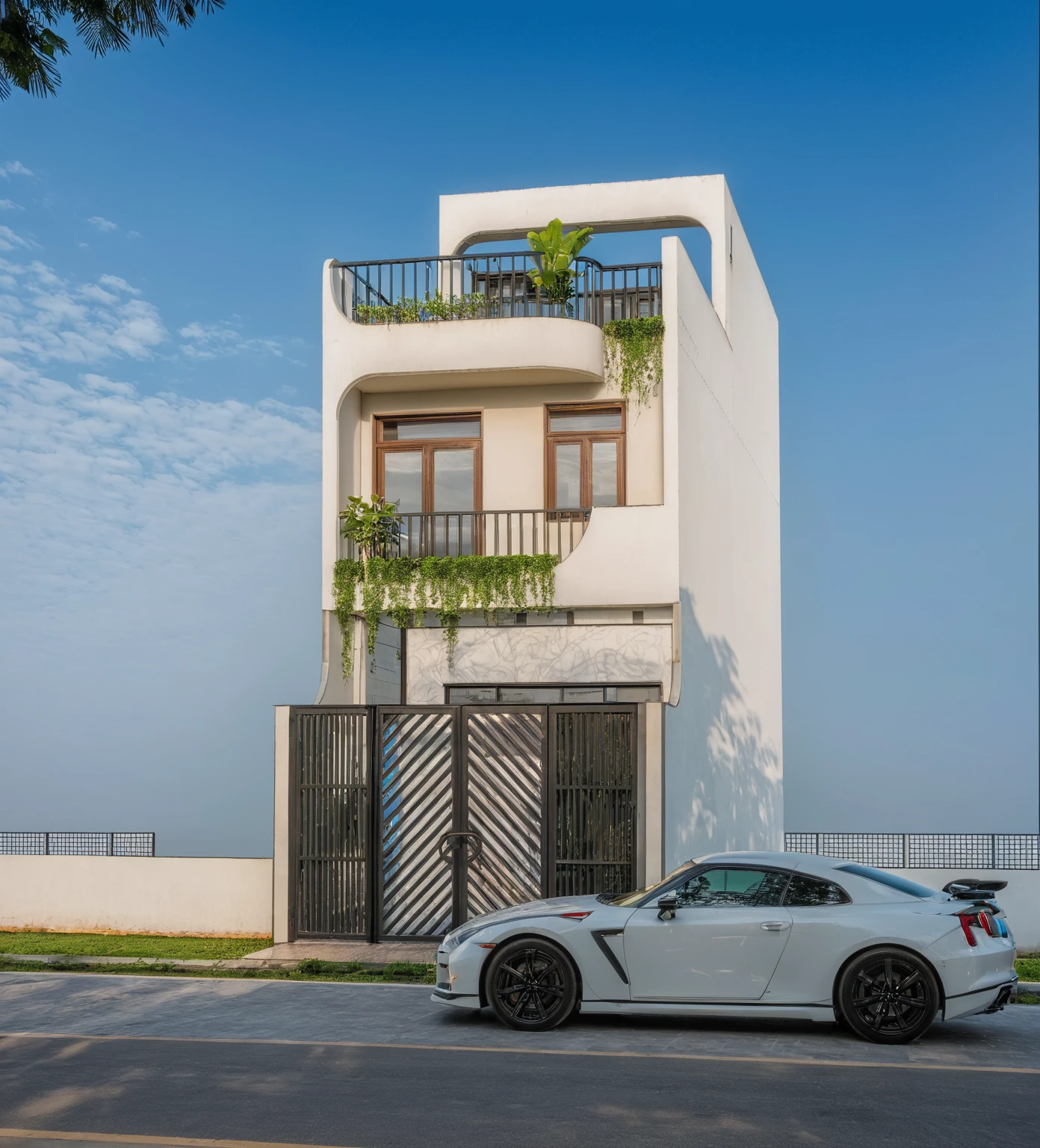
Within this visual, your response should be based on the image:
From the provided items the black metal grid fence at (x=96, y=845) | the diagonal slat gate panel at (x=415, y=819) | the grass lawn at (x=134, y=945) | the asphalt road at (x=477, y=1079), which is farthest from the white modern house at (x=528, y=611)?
the asphalt road at (x=477, y=1079)

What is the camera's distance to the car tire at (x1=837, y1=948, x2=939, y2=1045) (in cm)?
999

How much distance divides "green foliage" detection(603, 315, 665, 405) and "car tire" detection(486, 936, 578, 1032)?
38.1 ft

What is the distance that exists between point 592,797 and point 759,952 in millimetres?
5424

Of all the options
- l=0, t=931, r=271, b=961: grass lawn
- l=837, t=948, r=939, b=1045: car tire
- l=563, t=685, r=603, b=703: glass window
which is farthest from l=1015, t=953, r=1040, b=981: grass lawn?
l=0, t=931, r=271, b=961: grass lawn

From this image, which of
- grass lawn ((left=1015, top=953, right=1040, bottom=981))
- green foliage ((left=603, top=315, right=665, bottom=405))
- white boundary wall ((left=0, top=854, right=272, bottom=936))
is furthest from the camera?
green foliage ((left=603, top=315, right=665, bottom=405))

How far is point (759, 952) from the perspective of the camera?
33.8 ft

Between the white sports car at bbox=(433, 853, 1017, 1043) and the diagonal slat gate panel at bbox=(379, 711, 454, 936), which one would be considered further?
the diagonal slat gate panel at bbox=(379, 711, 454, 936)

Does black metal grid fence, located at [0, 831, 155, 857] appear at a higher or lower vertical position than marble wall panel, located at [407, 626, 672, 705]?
lower

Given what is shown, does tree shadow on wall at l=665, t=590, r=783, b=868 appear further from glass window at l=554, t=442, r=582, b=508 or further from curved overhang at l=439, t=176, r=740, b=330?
curved overhang at l=439, t=176, r=740, b=330

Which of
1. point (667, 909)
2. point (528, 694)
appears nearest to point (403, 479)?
point (528, 694)

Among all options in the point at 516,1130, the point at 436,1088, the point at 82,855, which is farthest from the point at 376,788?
the point at 516,1130

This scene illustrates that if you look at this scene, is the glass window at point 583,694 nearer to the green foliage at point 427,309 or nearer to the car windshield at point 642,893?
the green foliage at point 427,309

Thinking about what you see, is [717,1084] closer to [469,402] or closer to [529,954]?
[529,954]

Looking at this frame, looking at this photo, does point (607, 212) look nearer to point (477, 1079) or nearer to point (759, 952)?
point (759, 952)
